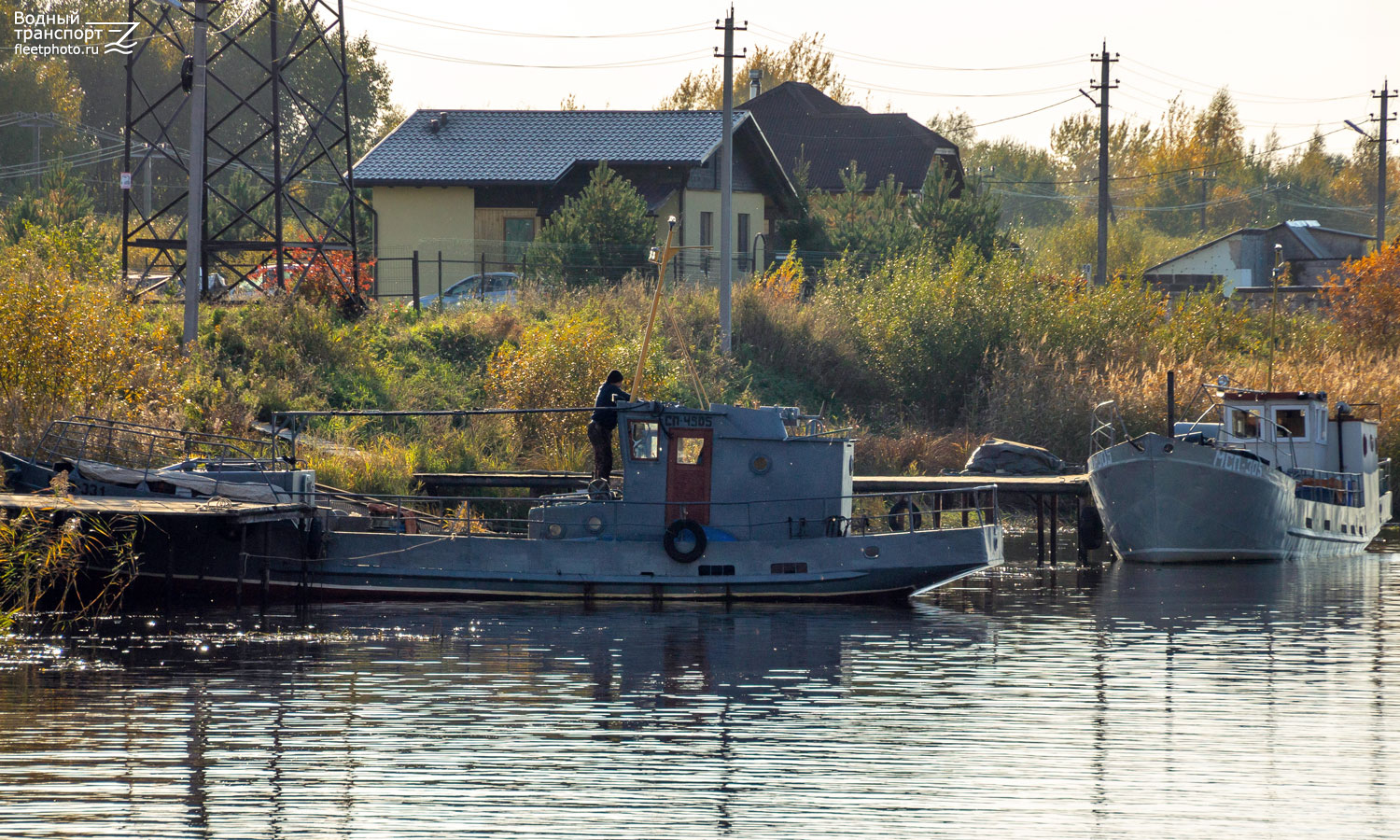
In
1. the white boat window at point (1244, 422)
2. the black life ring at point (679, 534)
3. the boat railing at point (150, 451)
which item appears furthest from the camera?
the white boat window at point (1244, 422)

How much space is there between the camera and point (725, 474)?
24344 mm

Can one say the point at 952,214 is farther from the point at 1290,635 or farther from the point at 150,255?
the point at 1290,635

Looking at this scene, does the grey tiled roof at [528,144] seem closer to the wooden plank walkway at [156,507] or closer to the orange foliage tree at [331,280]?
the orange foliage tree at [331,280]

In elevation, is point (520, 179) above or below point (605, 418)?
above

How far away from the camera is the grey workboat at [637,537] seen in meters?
24.3

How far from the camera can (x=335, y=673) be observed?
1831 cm

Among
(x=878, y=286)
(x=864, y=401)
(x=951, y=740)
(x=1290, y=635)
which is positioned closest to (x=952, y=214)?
(x=878, y=286)

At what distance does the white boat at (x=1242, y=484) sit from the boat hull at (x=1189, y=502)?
0.02m

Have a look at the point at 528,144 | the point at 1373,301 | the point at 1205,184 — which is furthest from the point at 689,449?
the point at 1205,184

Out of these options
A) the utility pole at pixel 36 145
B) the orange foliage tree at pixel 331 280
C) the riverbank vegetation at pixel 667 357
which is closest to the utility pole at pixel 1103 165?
the riverbank vegetation at pixel 667 357

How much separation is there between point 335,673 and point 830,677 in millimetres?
5497

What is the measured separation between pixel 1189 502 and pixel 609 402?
12921 mm

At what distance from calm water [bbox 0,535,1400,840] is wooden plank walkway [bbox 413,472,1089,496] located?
203 inches

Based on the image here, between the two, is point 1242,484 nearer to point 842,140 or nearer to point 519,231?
point 519,231
